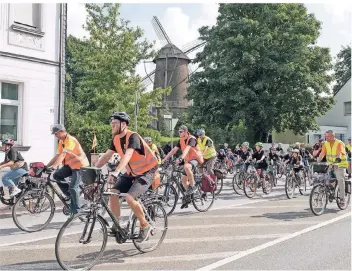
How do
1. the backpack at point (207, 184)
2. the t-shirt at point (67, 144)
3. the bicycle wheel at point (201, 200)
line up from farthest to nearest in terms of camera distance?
the backpack at point (207, 184), the bicycle wheel at point (201, 200), the t-shirt at point (67, 144)

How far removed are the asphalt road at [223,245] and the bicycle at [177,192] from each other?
0.87ft

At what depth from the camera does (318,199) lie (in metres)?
9.93

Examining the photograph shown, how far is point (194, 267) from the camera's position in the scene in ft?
18.1

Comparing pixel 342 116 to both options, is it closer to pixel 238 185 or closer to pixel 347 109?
pixel 347 109

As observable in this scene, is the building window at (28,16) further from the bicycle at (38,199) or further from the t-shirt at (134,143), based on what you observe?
the t-shirt at (134,143)

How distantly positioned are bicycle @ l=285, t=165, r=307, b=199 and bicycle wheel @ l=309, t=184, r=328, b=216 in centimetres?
289

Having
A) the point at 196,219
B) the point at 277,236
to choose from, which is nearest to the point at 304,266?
the point at 277,236

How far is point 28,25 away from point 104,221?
9.81m

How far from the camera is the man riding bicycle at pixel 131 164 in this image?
19.0 ft

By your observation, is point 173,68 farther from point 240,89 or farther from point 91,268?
point 91,268

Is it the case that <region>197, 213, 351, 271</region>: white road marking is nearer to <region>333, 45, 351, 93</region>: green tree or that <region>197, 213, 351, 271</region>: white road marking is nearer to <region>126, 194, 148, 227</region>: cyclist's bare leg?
<region>126, 194, 148, 227</region>: cyclist's bare leg

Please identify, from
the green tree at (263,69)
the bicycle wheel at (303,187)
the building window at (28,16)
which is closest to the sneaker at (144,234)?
the bicycle wheel at (303,187)

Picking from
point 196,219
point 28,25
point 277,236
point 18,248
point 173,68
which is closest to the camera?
point 18,248

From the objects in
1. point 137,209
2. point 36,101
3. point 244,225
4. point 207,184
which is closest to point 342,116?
point 36,101
